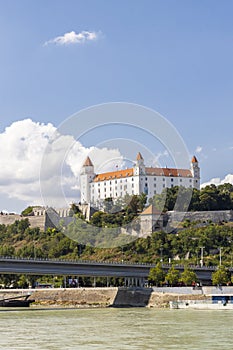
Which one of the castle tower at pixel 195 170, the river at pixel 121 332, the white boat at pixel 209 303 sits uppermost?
the castle tower at pixel 195 170

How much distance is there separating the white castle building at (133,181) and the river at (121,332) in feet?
264

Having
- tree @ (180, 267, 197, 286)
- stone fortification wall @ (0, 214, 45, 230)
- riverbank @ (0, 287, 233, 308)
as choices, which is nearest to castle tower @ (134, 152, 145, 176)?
stone fortification wall @ (0, 214, 45, 230)

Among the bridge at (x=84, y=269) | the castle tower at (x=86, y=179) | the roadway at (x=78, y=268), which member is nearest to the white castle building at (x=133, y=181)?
the castle tower at (x=86, y=179)

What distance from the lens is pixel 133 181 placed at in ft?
431

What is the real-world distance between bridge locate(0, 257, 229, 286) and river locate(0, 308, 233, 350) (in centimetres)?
1620

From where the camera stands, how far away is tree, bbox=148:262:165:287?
7512 cm

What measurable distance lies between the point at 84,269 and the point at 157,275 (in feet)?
26.3

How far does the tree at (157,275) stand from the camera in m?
75.1

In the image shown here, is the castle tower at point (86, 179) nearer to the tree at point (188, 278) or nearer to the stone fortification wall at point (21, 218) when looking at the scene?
the stone fortification wall at point (21, 218)

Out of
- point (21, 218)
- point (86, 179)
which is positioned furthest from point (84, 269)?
point (86, 179)

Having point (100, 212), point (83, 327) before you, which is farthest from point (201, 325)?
point (100, 212)

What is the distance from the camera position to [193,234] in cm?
10650

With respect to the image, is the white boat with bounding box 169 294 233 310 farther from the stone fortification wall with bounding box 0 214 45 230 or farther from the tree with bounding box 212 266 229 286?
the stone fortification wall with bounding box 0 214 45 230

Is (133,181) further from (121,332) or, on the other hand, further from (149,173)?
(121,332)
